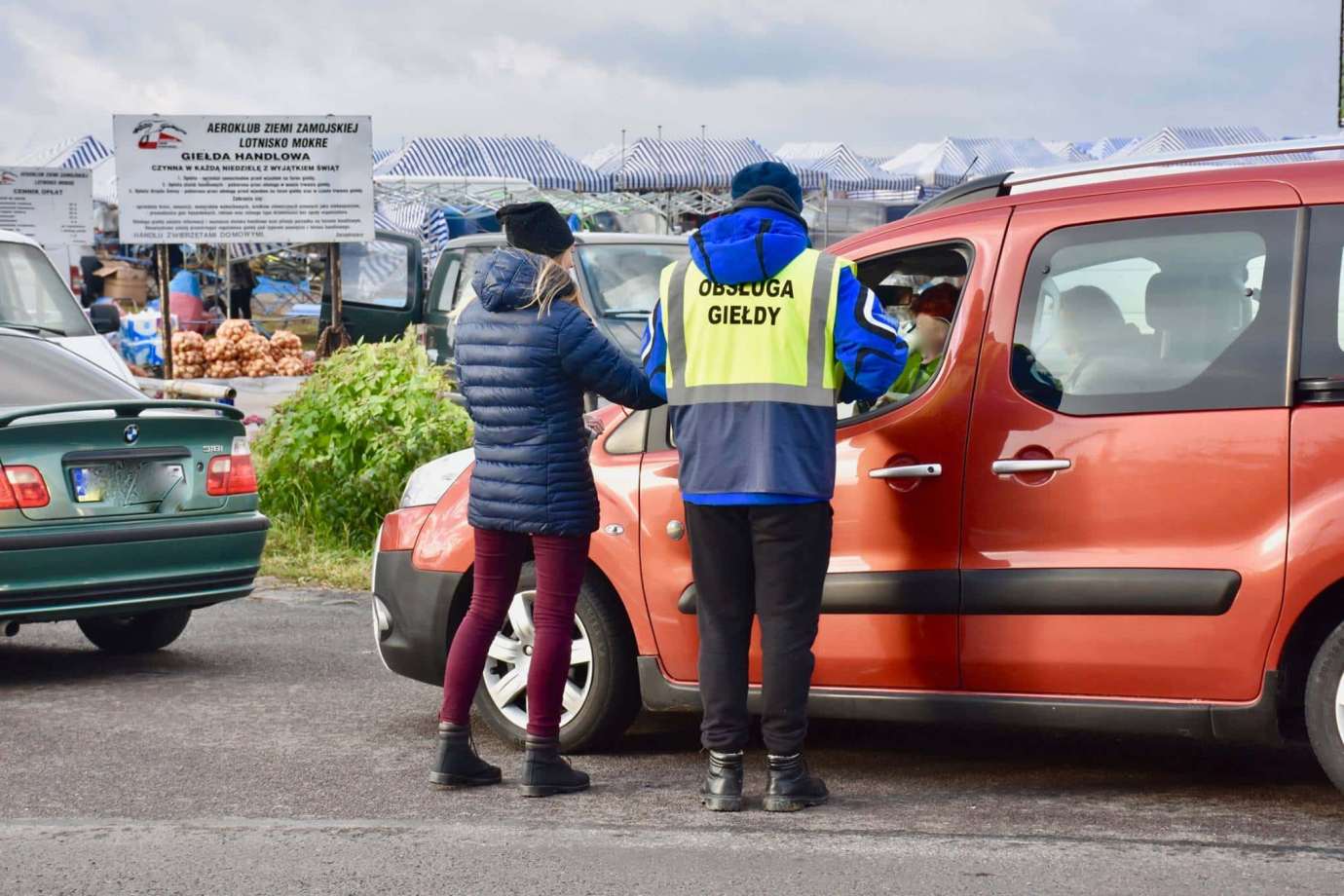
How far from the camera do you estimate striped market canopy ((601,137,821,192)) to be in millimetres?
27953

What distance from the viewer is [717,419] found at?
4848mm

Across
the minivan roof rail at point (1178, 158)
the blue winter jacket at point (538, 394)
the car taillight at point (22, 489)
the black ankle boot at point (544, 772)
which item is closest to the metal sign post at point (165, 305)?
the car taillight at point (22, 489)

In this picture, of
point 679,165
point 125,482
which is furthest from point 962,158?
point 125,482

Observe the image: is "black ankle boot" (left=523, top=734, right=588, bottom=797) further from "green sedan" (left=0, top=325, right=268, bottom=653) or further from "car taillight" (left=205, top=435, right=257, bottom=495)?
"car taillight" (left=205, top=435, right=257, bottom=495)

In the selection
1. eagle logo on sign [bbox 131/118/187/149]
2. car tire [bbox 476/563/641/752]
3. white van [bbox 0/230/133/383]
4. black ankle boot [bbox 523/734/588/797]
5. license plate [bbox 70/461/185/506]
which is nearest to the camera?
black ankle boot [bbox 523/734/588/797]

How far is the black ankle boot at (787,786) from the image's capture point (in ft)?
16.3

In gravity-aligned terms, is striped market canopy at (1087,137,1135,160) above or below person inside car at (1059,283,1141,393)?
above

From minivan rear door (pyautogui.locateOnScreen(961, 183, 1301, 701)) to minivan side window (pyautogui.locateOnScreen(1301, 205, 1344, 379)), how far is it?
6cm

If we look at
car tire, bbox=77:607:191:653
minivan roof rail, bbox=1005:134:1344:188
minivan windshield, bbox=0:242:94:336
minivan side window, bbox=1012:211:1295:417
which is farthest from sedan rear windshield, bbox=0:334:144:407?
minivan side window, bbox=1012:211:1295:417

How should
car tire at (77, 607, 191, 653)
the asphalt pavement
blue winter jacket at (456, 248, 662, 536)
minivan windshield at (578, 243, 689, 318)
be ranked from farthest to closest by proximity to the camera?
minivan windshield at (578, 243, 689, 318)
car tire at (77, 607, 191, 653)
blue winter jacket at (456, 248, 662, 536)
the asphalt pavement

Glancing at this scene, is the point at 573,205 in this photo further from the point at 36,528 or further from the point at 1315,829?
the point at 1315,829

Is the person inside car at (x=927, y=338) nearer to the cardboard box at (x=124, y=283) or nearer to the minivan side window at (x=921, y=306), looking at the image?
the minivan side window at (x=921, y=306)

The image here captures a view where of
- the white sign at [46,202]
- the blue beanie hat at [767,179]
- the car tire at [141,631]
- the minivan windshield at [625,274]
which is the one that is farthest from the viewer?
the white sign at [46,202]

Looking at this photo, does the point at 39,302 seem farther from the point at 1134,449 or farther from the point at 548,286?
the point at 1134,449
